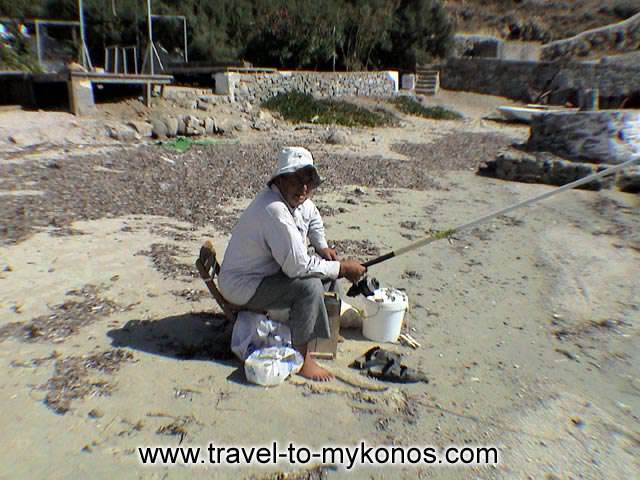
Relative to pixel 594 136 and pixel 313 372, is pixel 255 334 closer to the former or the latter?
pixel 313 372

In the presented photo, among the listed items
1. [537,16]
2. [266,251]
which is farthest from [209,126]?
[537,16]

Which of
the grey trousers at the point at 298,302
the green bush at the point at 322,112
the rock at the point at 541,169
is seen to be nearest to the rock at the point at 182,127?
the green bush at the point at 322,112

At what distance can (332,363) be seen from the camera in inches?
147

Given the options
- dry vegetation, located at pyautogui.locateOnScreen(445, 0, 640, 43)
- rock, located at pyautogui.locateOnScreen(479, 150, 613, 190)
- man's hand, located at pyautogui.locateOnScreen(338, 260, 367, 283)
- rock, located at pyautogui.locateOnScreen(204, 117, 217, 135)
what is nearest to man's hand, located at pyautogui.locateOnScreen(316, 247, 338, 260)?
man's hand, located at pyautogui.locateOnScreen(338, 260, 367, 283)

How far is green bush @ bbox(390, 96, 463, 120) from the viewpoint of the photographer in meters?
19.8

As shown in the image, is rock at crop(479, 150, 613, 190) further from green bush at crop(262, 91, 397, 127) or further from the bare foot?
the bare foot

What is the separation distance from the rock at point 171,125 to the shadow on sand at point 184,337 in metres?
8.93

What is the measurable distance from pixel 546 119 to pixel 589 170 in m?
2.16

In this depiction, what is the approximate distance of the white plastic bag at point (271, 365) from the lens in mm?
3346

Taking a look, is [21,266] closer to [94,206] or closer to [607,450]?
[94,206]

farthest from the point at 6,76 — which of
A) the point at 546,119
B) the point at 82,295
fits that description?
the point at 546,119

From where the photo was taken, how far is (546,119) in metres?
11.1

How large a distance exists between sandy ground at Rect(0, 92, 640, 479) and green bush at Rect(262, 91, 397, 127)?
10701mm

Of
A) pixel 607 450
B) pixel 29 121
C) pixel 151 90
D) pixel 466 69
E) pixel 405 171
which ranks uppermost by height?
pixel 466 69
